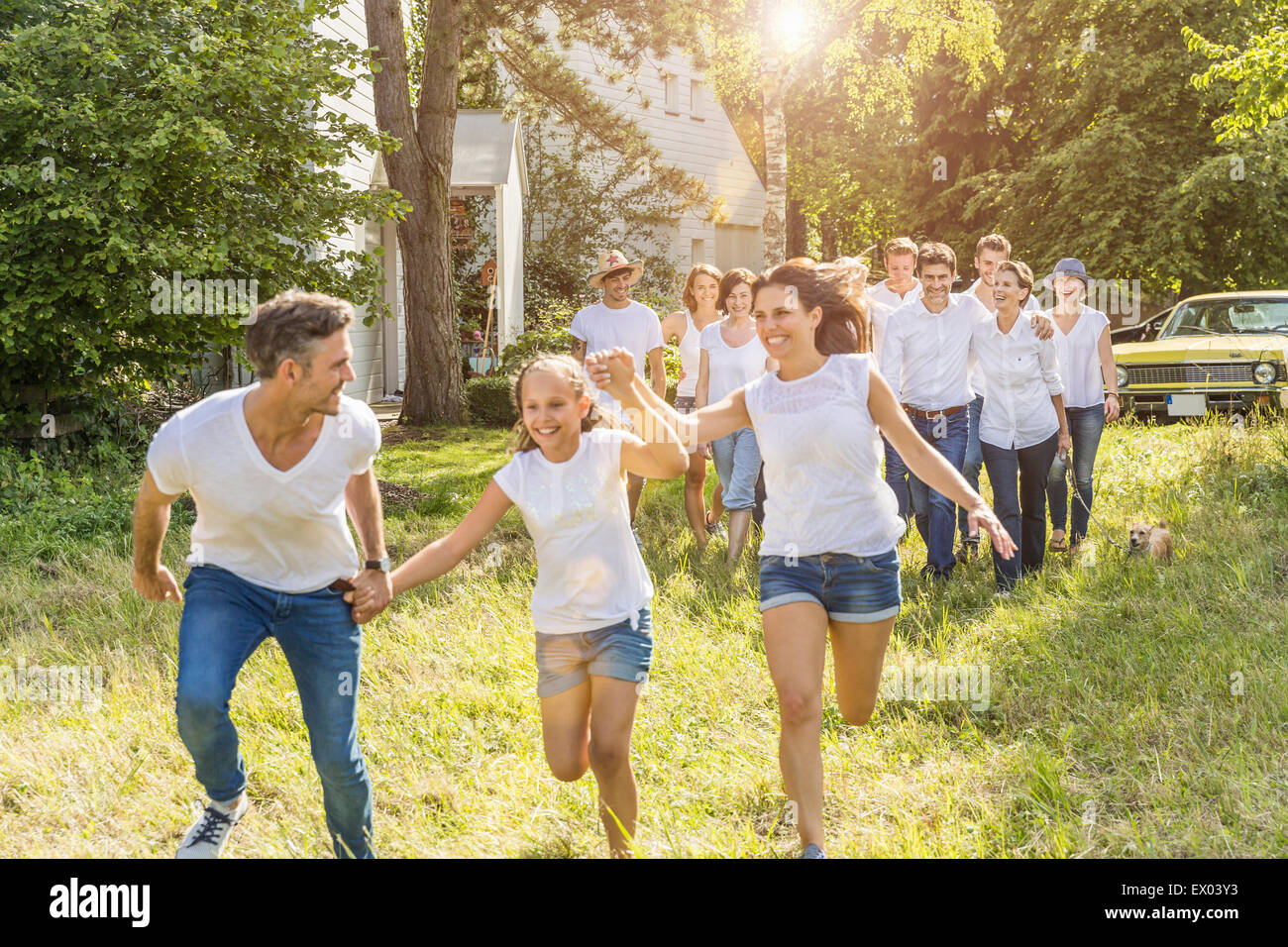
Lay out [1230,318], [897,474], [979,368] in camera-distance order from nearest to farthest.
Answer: [979,368] → [897,474] → [1230,318]

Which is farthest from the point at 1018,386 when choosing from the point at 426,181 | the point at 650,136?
the point at 650,136

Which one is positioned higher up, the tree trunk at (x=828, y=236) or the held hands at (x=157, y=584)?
the tree trunk at (x=828, y=236)

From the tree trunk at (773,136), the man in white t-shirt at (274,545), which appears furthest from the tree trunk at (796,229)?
the man in white t-shirt at (274,545)

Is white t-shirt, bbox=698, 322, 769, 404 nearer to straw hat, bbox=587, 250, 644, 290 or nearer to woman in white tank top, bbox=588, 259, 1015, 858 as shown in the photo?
straw hat, bbox=587, 250, 644, 290

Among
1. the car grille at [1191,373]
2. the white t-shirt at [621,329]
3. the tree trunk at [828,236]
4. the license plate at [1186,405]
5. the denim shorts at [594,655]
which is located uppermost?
the tree trunk at [828,236]

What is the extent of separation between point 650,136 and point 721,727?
85.1ft

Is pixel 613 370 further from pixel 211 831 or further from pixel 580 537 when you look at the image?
pixel 211 831

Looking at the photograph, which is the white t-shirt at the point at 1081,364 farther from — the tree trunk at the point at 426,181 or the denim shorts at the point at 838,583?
the tree trunk at the point at 426,181

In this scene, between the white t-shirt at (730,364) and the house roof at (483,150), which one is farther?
the house roof at (483,150)

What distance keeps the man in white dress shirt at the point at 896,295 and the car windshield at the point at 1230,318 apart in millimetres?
8551

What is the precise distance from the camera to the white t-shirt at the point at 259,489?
3.43m

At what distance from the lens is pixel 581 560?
3641 millimetres

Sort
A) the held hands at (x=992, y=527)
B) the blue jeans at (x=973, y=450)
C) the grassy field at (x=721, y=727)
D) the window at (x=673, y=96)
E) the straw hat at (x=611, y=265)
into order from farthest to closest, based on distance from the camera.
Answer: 1. the window at (x=673, y=96)
2. the blue jeans at (x=973, y=450)
3. the straw hat at (x=611, y=265)
4. the grassy field at (x=721, y=727)
5. the held hands at (x=992, y=527)
